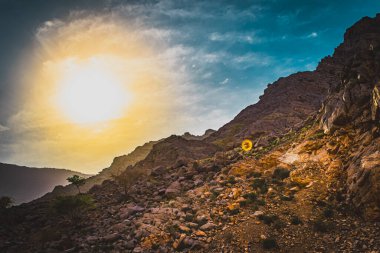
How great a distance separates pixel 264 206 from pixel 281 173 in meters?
4.84

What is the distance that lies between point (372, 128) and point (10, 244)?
29401mm

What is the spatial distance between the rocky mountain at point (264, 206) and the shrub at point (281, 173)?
83mm

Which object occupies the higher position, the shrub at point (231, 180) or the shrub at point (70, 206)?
the shrub at point (70, 206)

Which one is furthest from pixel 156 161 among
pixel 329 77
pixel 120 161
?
pixel 329 77

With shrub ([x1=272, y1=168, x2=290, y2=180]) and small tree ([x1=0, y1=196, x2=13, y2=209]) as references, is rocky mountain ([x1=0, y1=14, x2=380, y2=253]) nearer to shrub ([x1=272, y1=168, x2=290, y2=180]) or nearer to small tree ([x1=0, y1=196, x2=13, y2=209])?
shrub ([x1=272, y1=168, x2=290, y2=180])

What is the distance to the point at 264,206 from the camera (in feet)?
57.0

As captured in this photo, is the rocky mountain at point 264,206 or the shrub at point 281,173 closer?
the rocky mountain at point 264,206

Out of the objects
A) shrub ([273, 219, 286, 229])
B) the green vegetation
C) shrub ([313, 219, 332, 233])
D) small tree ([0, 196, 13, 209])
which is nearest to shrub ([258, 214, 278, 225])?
shrub ([273, 219, 286, 229])

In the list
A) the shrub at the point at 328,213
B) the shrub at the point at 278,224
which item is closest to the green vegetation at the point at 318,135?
the shrub at the point at 328,213

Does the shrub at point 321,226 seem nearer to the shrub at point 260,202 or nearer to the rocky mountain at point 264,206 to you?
the rocky mountain at point 264,206

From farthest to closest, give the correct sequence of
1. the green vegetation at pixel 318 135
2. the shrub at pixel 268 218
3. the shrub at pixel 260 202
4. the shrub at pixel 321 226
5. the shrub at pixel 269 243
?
the green vegetation at pixel 318 135 → the shrub at pixel 260 202 → the shrub at pixel 268 218 → the shrub at pixel 321 226 → the shrub at pixel 269 243

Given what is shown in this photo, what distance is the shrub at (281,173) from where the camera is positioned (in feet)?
68.2

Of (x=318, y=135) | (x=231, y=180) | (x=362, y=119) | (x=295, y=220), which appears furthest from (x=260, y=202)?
(x=362, y=119)

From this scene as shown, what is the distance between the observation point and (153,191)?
27938 millimetres
